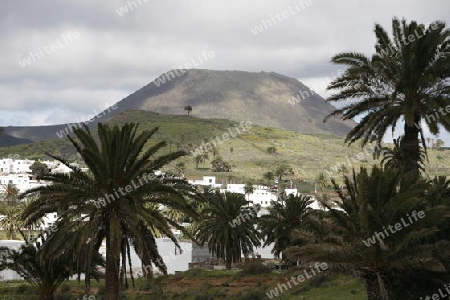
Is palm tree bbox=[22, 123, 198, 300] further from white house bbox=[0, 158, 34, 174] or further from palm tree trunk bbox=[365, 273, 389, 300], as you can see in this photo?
white house bbox=[0, 158, 34, 174]

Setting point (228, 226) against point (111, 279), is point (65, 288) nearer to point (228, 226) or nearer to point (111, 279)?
point (228, 226)

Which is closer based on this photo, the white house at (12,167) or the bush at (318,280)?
the bush at (318,280)

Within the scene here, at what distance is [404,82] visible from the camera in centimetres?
2362

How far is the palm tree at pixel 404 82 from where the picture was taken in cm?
2342

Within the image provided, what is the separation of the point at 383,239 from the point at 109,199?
10.1 meters

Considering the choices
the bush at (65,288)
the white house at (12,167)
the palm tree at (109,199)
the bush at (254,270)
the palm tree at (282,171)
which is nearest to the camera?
the palm tree at (109,199)

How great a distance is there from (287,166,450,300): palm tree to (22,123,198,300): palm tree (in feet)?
19.0

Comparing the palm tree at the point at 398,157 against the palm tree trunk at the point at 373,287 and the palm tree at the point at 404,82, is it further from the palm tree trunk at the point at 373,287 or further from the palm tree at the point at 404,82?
the palm tree trunk at the point at 373,287

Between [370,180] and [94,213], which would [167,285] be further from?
[370,180]

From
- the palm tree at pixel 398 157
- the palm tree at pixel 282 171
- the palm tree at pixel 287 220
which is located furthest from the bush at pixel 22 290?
the palm tree at pixel 282 171

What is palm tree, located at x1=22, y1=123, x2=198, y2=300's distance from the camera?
19.9 metres

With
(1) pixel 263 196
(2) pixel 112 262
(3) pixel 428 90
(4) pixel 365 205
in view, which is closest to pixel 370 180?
(4) pixel 365 205

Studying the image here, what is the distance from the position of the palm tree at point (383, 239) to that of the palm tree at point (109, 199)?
5.80m

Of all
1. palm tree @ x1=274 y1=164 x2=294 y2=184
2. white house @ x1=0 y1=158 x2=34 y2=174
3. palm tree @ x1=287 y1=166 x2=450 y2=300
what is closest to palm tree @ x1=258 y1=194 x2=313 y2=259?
palm tree @ x1=287 y1=166 x2=450 y2=300
